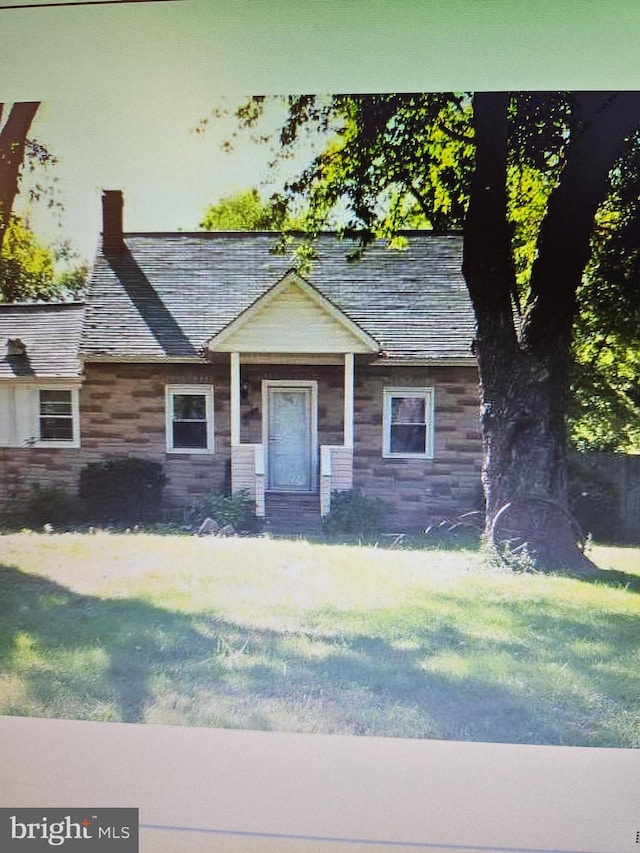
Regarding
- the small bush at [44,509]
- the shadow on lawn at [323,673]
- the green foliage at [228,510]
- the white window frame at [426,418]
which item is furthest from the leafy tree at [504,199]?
the small bush at [44,509]

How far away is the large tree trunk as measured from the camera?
1740 millimetres

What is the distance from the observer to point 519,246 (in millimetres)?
1774

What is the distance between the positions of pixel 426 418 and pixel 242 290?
0.66m

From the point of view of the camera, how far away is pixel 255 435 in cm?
194

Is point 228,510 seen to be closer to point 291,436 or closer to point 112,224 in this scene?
point 291,436

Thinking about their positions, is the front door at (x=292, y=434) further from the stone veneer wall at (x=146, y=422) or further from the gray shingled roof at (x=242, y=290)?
the gray shingled roof at (x=242, y=290)

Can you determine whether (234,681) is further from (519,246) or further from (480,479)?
(519,246)

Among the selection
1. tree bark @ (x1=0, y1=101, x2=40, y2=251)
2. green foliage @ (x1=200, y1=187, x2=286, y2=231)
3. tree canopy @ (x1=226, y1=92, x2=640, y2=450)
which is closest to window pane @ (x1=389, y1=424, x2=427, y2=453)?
tree canopy @ (x1=226, y1=92, x2=640, y2=450)

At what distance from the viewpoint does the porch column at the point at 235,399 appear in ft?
6.27

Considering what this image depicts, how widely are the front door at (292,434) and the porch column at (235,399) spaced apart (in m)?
0.09

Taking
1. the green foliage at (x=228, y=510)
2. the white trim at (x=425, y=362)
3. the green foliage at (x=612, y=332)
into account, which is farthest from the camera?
the green foliage at (x=228, y=510)

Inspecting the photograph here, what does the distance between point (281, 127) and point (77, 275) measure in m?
0.76

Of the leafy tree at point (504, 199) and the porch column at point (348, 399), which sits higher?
the leafy tree at point (504, 199)

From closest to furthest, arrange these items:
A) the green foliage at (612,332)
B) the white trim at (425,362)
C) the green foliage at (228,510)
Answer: the green foliage at (612,332), the white trim at (425,362), the green foliage at (228,510)
